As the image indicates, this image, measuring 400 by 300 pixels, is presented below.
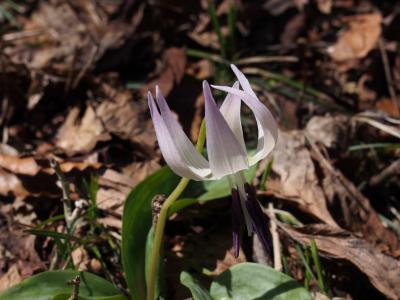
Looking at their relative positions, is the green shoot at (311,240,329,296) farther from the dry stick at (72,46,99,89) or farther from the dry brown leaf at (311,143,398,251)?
the dry stick at (72,46,99,89)

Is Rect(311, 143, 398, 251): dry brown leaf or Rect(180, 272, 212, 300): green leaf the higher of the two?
Rect(180, 272, 212, 300): green leaf

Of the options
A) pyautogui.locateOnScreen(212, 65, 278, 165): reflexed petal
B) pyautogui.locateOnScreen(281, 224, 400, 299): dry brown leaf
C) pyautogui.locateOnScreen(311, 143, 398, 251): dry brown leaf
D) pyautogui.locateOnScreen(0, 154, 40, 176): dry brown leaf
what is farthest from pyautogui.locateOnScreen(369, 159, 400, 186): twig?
pyautogui.locateOnScreen(0, 154, 40, 176): dry brown leaf

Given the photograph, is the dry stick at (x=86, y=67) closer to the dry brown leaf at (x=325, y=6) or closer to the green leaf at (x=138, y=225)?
the green leaf at (x=138, y=225)

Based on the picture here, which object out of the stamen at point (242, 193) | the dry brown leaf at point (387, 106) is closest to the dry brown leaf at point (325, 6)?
the dry brown leaf at point (387, 106)

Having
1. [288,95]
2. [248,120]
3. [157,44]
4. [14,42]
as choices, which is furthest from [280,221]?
[14,42]

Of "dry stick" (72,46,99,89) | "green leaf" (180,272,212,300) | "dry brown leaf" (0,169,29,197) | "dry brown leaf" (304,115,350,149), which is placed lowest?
"green leaf" (180,272,212,300)

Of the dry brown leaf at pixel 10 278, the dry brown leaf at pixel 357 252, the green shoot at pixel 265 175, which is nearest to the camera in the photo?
the dry brown leaf at pixel 357 252

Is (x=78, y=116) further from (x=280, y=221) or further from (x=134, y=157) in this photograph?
(x=280, y=221)

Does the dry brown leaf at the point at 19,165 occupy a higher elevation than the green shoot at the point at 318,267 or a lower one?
higher
